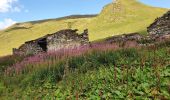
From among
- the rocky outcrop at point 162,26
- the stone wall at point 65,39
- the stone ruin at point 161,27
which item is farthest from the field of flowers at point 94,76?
the stone wall at point 65,39

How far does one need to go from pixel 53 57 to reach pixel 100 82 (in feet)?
16.9

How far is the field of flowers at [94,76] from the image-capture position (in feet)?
31.5

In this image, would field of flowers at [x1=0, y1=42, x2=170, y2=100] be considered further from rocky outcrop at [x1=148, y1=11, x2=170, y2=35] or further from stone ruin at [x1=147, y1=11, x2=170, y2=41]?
rocky outcrop at [x1=148, y1=11, x2=170, y2=35]

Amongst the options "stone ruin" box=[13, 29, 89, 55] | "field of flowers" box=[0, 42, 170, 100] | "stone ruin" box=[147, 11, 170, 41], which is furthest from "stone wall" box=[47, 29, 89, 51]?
"field of flowers" box=[0, 42, 170, 100]

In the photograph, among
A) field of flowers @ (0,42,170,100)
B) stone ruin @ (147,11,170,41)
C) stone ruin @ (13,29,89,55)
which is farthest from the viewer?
stone ruin @ (13,29,89,55)

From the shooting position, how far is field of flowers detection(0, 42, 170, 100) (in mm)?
9605

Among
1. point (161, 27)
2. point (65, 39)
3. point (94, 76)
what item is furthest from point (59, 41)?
point (94, 76)

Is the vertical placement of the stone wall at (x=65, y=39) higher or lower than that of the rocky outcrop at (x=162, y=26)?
lower

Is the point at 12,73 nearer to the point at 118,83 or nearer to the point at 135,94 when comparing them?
the point at 118,83

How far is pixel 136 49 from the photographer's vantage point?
45.0ft

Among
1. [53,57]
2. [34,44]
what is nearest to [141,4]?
[34,44]

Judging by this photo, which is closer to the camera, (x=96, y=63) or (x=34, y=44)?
(x=96, y=63)

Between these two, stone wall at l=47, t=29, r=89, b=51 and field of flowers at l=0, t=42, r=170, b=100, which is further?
stone wall at l=47, t=29, r=89, b=51

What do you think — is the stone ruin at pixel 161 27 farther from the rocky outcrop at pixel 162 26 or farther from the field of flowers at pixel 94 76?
the field of flowers at pixel 94 76
